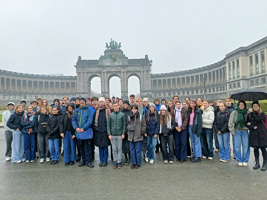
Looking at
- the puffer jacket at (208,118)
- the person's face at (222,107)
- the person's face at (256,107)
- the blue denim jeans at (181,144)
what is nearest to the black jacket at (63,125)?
the blue denim jeans at (181,144)

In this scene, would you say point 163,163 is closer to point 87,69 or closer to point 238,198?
point 238,198

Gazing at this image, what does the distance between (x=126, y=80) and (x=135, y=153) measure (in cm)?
7044

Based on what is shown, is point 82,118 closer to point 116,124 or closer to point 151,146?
point 116,124

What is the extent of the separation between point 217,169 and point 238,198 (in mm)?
2121

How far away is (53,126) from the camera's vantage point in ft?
25.8

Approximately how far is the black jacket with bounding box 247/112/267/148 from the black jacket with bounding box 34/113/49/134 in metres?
7.72

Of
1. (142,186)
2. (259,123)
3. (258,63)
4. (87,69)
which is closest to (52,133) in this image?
(142,186)

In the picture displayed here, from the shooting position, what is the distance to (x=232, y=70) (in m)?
60.8

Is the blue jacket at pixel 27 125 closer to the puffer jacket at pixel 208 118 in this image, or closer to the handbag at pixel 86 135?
the handbag at pixel 86 135

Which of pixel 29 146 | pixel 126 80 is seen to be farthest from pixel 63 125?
pixel 126 80

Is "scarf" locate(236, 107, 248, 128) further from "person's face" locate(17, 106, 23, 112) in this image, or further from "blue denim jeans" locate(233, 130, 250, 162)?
"person's face" locate(17, 106, 23, 112)

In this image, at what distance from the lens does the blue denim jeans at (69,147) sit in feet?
25.1

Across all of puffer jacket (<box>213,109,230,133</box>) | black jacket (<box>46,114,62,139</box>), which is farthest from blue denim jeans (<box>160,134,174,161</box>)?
black jacket (<box>46,114,62,139</box>)

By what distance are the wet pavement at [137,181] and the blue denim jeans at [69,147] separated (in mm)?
440
